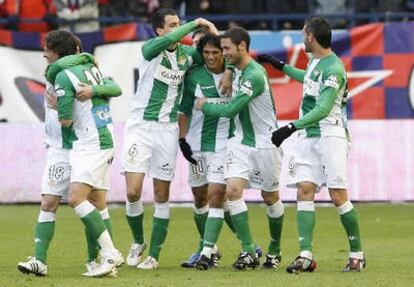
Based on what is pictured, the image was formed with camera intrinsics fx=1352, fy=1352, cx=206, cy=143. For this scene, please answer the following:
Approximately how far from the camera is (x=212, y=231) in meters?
12.2

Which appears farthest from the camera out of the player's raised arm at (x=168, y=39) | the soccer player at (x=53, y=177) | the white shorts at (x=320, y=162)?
the player's raised arm at (x=168, y=39)

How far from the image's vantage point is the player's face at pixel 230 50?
478 inches

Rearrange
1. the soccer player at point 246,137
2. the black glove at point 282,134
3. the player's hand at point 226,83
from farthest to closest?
the player's hand at point 226,83 → the soccer player at point 246,137 → the black glove at point 282,134

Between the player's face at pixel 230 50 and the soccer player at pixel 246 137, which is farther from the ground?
the player's face at pixel 230 50

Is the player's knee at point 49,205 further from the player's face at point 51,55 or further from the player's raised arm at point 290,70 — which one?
the player's raised arm at point 290,70

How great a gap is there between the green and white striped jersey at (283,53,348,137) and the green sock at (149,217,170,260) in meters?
1.67

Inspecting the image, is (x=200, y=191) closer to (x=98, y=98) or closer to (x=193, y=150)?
(x=193, y=150)

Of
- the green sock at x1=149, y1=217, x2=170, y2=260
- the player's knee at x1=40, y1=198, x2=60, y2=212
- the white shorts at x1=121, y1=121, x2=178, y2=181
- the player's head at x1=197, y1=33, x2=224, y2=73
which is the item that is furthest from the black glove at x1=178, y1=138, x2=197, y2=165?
the player's knee at x1=40, y1=198, x2=60, y2=212

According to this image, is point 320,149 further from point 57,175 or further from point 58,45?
point 58,45

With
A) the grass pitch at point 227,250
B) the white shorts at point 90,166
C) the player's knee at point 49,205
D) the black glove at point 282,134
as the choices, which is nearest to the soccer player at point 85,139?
the white shorts at point 90,166

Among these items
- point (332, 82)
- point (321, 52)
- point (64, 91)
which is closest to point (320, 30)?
point (321, 52)

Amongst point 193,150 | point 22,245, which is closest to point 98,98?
point 193,150

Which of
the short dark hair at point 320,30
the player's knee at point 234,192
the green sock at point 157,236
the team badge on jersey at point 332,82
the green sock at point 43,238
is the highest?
the short dark hair at point 320,30

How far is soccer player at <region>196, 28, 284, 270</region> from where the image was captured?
476 inches
